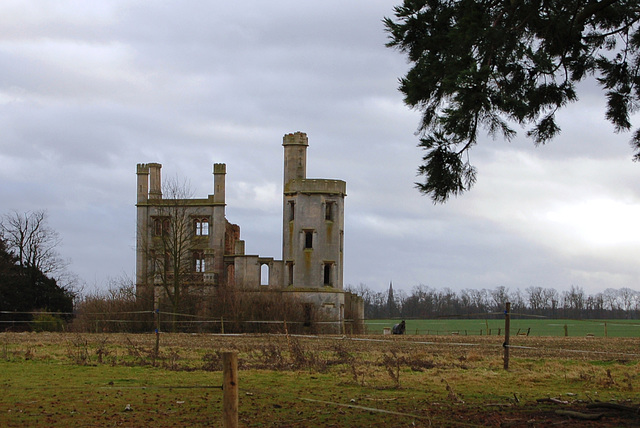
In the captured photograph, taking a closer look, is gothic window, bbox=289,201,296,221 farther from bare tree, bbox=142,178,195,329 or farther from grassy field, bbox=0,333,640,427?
grassy field, bbox=0,333,640,427

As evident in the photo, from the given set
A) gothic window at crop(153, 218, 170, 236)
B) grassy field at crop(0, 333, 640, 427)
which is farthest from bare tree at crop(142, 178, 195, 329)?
grassy field at crop(0, 333, 640, 427)

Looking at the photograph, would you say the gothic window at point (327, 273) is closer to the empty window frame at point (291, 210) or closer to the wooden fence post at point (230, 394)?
the empty window frame at point (291, 210)

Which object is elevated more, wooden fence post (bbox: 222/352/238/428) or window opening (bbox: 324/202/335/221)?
window opening (bbox: 324/202/335/221)

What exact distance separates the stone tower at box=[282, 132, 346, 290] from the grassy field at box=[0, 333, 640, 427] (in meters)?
37.7

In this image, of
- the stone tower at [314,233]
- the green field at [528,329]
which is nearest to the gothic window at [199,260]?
the stone tower at [314,233]

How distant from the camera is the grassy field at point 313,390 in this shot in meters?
12.0

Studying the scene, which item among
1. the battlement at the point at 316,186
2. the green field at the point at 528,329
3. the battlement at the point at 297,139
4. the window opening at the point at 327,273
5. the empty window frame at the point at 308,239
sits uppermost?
the battlement at the point at 297,139

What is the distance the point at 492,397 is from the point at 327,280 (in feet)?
154

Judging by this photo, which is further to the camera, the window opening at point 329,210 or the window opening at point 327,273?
the window opening at point 329,210

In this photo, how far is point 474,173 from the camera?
513 inches

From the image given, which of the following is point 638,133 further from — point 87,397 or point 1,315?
point 1,315

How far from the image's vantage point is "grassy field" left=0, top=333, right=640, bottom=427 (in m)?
12.0

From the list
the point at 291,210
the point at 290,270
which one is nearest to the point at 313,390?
the point at 290,270

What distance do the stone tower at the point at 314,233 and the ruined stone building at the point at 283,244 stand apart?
0.07 meters
